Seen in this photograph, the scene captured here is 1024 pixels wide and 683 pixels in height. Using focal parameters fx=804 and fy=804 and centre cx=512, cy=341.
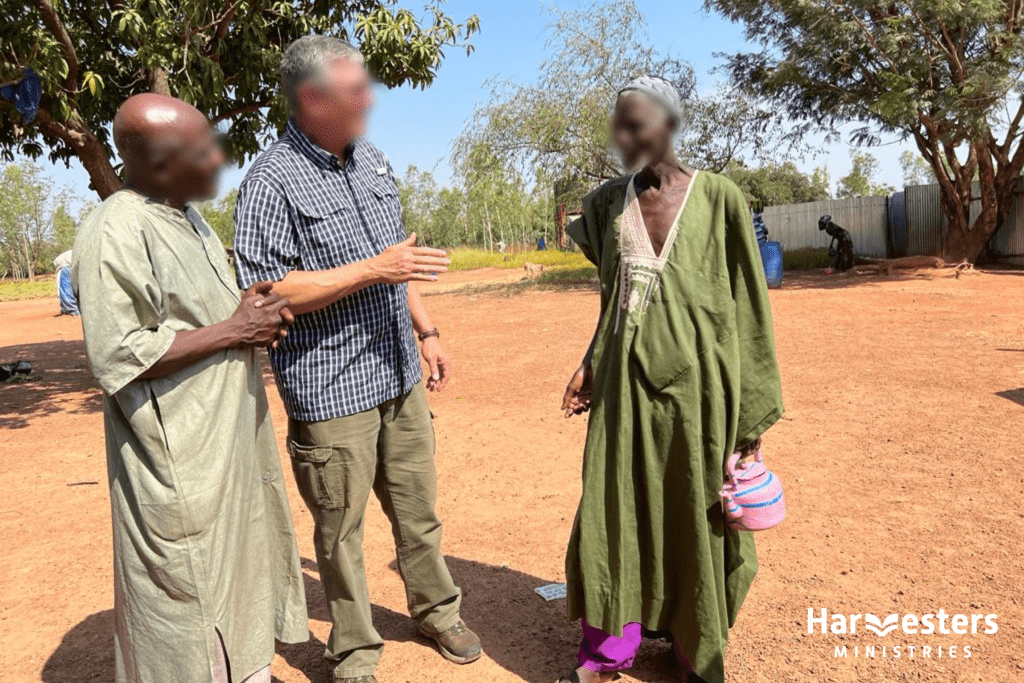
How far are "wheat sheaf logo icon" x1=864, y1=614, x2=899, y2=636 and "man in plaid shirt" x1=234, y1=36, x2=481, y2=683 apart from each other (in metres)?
1.43

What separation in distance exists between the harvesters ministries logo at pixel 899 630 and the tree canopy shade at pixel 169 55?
19.7ft

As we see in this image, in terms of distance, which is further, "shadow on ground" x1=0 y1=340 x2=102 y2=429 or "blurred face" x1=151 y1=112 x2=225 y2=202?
"shadow on ground" x1=0 y1=340 x2=102 y2=429

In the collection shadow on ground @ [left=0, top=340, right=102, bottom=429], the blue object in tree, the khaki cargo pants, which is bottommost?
shadow on ground @ [left=0, top=340, right=102, bottom=429]

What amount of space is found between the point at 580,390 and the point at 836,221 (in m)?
21.8

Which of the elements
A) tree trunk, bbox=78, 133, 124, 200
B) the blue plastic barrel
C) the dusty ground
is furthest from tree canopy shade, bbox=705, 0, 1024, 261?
tree trunk, bbox=78, 133, 124, 200

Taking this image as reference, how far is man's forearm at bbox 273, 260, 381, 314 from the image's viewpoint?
89.6 inches

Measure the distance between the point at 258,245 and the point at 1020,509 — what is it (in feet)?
11.9

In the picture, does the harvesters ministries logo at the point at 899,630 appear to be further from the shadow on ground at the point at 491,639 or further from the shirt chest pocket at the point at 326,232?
the shirt chest pocket at the point at 326,232

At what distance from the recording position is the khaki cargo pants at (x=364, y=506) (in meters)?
2.54

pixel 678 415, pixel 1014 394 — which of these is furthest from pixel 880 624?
pixel 1014 394

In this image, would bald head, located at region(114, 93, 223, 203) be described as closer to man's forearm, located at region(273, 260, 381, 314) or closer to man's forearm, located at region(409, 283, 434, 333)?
man's forearm, located at region(273, 260, 381, 314)

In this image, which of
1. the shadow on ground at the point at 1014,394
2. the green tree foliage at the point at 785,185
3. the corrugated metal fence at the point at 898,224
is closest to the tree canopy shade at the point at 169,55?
the shadow on ground at the point at 1014,394

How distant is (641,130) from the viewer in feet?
7.66

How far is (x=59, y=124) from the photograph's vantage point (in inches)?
267
